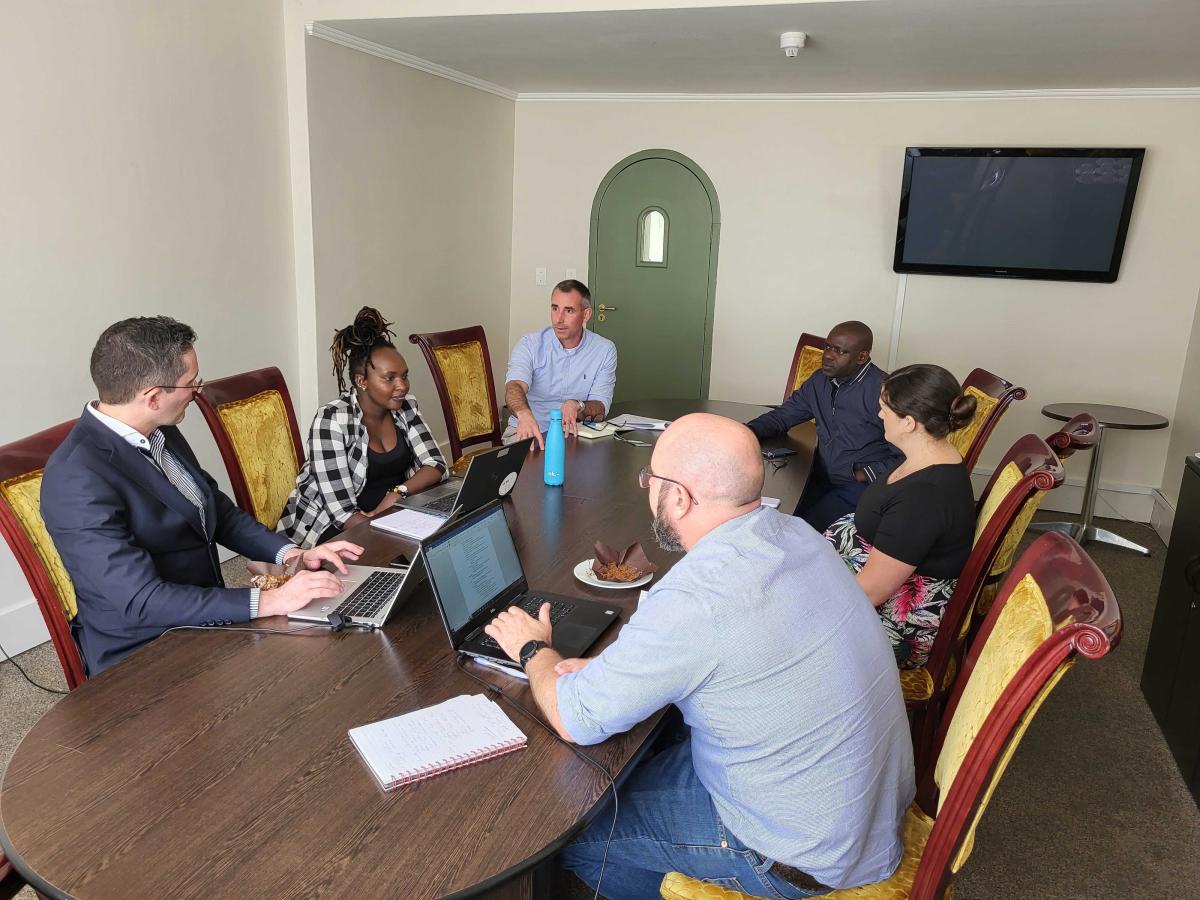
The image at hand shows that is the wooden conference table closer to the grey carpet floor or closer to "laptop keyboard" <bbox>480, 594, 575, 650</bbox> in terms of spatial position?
"laptop keyboard" <bbox>480, 594, 575, 650</bbox>

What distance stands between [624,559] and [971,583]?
81 centimetres

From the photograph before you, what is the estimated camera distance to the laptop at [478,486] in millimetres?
2209

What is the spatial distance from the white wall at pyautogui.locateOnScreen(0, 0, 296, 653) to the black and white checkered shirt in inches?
41.7

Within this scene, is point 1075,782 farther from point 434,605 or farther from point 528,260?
point 528,260

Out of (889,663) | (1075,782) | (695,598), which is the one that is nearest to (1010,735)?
(889,663)

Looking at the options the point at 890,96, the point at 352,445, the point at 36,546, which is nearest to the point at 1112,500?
the point at 890,96

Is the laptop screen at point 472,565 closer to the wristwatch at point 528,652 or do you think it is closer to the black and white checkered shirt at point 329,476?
the wristwatch at point 528,652

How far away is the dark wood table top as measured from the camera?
14.3ft

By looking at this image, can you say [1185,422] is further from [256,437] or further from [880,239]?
[256,437]

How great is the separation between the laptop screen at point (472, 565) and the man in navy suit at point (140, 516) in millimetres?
290

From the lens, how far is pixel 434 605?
179cm

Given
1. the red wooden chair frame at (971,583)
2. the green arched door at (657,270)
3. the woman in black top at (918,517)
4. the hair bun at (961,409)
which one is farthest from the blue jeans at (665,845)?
the green arched door at (657,270)

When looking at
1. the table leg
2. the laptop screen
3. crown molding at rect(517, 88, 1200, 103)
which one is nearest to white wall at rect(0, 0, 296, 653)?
the laptop screen

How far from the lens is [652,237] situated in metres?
5.71
